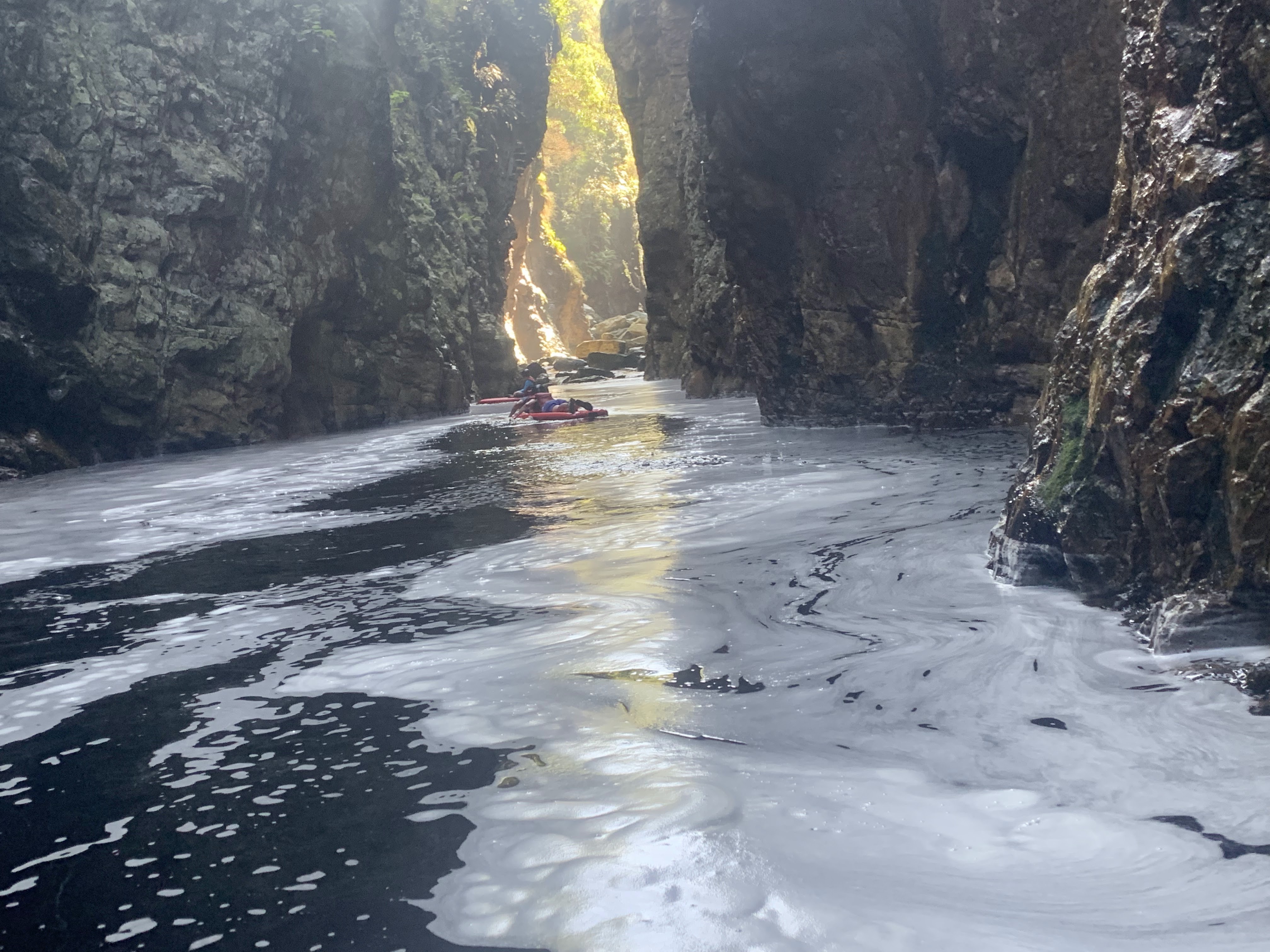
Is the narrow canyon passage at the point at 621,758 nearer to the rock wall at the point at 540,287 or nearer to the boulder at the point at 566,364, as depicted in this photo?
the boulder at the point at 566,364

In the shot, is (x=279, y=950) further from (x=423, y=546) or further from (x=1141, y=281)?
(x=423, y=546)

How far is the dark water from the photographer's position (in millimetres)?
2160

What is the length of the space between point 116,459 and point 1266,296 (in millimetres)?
14258

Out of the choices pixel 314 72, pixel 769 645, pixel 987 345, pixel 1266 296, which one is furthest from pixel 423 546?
pixel 314 72

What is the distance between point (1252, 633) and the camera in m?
3.19

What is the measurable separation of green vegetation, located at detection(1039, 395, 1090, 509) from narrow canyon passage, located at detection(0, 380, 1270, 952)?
0.45 m

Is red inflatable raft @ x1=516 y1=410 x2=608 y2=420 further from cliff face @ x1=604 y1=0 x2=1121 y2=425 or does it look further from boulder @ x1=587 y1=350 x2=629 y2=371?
boulder @ x1=587 y1=350 x2=629 y2=371

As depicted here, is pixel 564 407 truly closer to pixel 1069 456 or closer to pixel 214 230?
pixel 214 230

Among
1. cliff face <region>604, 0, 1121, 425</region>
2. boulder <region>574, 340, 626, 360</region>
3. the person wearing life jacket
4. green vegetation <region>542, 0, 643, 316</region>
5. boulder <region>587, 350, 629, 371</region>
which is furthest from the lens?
green vegetation <region>542, 0, 643, 316</region>

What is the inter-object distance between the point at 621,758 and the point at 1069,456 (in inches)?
100

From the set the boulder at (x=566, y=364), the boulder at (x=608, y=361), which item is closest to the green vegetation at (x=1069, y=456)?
the boulder at (x=566, y=364)

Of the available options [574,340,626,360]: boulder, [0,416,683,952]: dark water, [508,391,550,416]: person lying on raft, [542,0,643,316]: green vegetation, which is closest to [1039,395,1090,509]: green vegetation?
[0,416,683,952]: dark water

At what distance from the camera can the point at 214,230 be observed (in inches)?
634

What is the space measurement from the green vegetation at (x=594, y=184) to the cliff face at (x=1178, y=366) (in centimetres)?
6366
